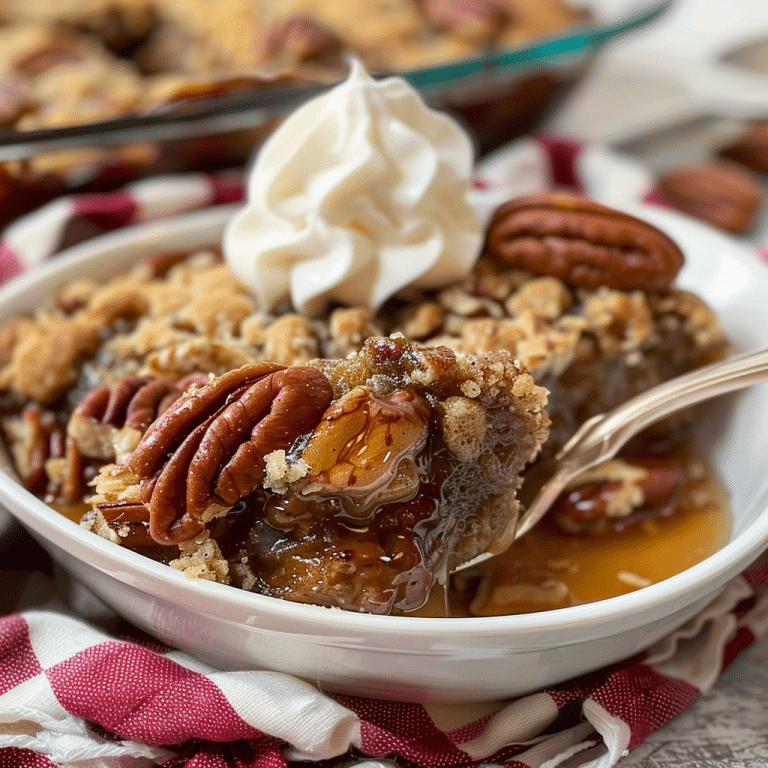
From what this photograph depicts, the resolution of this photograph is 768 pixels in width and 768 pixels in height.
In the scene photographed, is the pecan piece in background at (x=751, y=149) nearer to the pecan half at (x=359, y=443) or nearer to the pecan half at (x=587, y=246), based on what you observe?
the pecan half at (x=587, y=246)

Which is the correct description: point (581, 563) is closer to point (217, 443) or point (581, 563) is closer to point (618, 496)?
point (618, 496)

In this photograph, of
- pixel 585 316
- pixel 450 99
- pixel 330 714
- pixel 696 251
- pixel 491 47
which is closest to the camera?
pixel 330 714

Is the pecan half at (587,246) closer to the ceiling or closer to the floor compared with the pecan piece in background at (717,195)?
closer to the ceiling

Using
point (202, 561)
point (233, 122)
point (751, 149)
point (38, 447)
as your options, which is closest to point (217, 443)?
point (202, 561)

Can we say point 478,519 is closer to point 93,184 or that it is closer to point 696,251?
point 696,251

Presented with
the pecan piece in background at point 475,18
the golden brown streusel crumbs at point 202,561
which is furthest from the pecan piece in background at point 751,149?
the golden brown streusel crumbs at point 202,561

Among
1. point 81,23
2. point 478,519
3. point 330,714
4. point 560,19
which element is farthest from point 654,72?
point 330,714

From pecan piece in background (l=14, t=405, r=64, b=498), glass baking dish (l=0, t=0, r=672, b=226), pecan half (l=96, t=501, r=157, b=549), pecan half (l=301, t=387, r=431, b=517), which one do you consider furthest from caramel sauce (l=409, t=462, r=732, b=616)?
glass baking dish (l=0, t=0, r=672, b=226)

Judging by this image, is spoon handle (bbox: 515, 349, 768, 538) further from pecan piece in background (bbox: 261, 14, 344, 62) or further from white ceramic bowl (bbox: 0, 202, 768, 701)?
pecan piece in background (bbox: 261, 14, 344, 62)
